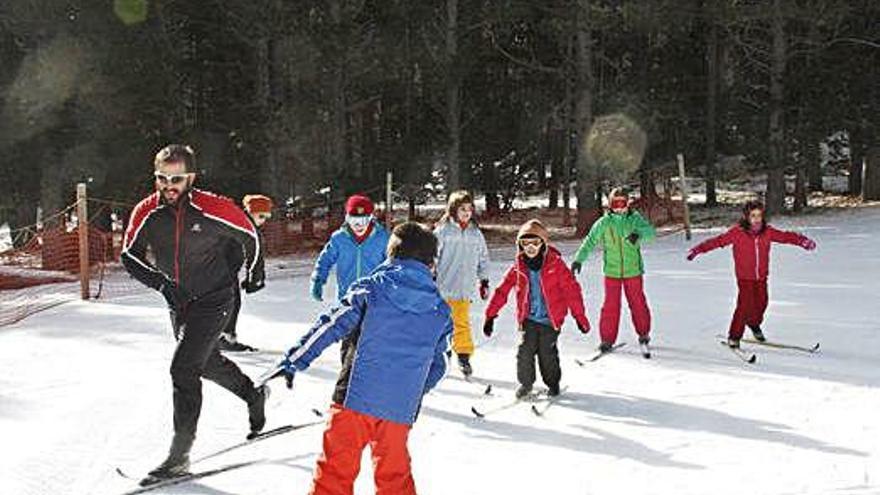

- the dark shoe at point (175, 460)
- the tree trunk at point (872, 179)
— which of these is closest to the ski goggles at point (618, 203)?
the dark shoe at point (175, 460)

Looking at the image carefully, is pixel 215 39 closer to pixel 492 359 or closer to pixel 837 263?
pixel 837 263

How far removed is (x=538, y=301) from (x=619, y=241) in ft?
7.04

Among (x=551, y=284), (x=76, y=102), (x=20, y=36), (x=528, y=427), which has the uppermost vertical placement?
(x=20, y=36)

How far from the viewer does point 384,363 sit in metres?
4.29

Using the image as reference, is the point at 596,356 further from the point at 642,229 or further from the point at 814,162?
the point at 814,162

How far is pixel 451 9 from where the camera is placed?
24.2 metres

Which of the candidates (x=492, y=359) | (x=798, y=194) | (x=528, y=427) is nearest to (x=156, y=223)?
(x=528, y=427)

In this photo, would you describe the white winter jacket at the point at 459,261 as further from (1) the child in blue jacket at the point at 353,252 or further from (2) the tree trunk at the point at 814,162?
(2) the tree trunk at the point at 814,162

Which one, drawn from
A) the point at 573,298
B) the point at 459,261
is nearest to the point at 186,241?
the point at 573,298

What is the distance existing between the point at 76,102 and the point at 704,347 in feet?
60.1

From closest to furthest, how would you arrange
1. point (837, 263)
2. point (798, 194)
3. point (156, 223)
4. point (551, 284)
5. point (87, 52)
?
point (156, 223), point (551, 284), point (837, 263), point (87, 52), point (798, 194)

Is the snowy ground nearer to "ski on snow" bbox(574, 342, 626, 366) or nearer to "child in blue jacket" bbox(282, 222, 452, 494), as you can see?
"ski on snow" bbox(574, 342, 626, 366)

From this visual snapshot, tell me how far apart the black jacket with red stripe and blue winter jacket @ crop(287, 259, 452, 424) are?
52.4 inches

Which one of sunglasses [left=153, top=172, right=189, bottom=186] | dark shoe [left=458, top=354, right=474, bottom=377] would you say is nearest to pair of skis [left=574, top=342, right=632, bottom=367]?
dark shoe [left=458, top=354, right=474, bottom=377]
